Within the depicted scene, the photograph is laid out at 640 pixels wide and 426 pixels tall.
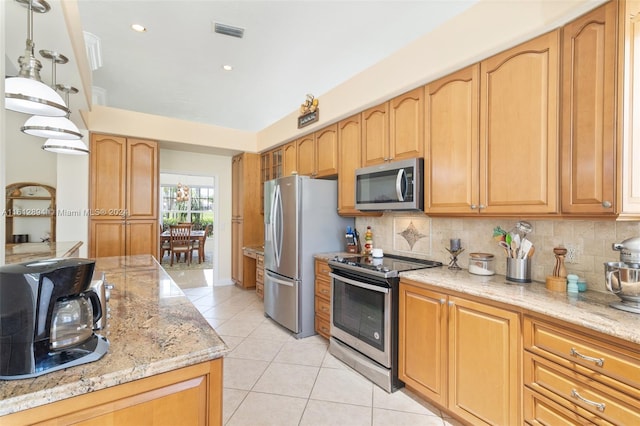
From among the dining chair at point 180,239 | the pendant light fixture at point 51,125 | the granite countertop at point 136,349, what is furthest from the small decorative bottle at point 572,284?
the dining chair at point 180,239

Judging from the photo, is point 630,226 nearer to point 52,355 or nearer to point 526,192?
point 526,192

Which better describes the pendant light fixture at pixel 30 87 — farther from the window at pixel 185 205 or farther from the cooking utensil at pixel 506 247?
the window at pixel 185 205

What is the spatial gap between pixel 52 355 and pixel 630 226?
8.39 feet

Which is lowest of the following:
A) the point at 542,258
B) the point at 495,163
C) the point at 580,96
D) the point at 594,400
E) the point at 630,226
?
the point at 594,400

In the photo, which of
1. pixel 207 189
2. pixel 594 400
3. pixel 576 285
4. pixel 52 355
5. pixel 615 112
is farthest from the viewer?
pixel 207 189

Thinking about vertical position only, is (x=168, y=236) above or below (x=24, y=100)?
below

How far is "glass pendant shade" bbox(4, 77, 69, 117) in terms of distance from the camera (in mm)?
1306

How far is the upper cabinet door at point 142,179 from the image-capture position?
13.1ft

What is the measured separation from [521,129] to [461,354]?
4.52 ft

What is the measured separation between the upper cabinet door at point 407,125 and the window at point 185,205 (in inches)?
290

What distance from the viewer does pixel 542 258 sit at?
6.34 feet

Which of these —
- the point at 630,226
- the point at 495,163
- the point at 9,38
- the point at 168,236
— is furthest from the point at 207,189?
the point at 630,226

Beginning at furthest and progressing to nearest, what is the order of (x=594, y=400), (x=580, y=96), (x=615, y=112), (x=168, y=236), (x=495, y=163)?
(x=168, y=236) < (x=495, y=163) < (x=580, y=96) < (x=615, y=112) < (x=594, y=400)

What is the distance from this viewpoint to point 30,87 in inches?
52.7
